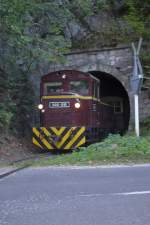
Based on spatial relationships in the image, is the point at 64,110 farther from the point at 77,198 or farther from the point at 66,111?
the point at 77,198

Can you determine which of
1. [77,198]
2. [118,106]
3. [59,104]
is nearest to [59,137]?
[59,104]

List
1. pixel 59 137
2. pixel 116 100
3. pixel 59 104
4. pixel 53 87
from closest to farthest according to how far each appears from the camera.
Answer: pixel 59 137 → pixel 59 104 → pixel 53 87 → pixel 116 100

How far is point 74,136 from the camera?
68.8 feet

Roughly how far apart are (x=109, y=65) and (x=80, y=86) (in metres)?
5.46

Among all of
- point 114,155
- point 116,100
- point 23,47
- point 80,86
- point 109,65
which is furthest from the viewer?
point 116,100

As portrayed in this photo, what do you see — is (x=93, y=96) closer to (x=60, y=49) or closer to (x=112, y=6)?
(x=60, y=49)

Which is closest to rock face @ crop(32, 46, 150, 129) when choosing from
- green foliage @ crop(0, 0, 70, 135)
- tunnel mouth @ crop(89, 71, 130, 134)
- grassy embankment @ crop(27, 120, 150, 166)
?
green foliage @ crop(0, 0, 70, 135)

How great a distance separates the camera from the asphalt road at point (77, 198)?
6.65m

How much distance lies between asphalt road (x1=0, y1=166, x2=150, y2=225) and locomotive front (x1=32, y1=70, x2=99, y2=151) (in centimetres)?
914

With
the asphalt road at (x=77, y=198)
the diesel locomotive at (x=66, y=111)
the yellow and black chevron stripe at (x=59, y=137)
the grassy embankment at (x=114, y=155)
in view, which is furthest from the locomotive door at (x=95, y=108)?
the asphalt road at (x=77, y=198)

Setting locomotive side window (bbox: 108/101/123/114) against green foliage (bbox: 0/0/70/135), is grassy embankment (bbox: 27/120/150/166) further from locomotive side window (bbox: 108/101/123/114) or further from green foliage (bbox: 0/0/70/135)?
locomotive side window (bbox: 108/101/123/114)

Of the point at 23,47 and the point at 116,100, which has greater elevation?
the point at 23,47

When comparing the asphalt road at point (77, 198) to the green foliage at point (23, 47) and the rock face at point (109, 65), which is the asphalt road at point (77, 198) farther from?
the rock face at point (109, 65)

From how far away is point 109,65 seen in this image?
27047 mm
